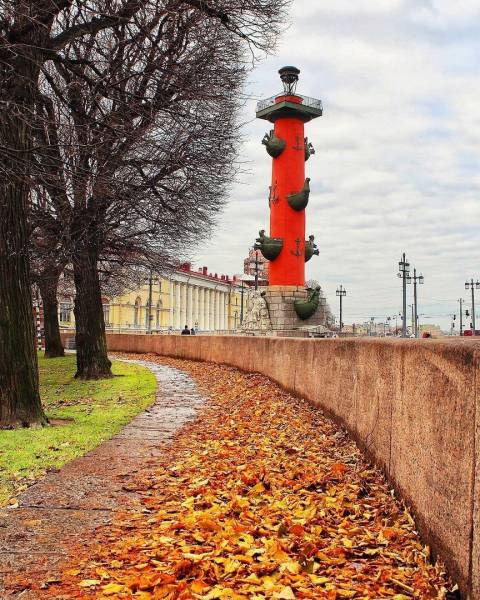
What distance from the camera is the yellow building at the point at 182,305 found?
95812 mm

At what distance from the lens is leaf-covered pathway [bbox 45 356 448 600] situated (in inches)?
146

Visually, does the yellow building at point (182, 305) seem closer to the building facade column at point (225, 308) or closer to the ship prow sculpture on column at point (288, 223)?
the building facade column at point (225, 308)

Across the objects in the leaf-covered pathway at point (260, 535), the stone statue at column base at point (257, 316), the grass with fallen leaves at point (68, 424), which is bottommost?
the grass with fallen leaves at point (68, 424)

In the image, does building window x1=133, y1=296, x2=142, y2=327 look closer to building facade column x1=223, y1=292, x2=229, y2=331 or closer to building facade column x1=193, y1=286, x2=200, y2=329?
building facade column x1=193, y1=286, x2=200, y2=329

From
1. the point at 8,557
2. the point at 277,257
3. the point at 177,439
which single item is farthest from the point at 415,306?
the point at 8,557

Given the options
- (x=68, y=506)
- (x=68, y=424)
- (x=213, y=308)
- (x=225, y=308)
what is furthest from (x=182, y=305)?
(x=68, y=506)

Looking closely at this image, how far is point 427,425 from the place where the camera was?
174 inches

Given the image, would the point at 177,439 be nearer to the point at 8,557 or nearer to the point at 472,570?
the point at 8,557

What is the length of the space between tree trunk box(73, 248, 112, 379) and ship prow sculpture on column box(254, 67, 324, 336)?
22031 millimetres

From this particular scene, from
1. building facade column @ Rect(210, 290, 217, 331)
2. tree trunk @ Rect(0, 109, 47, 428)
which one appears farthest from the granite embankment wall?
building facade column @ Rect(210, 290, 217, 331)

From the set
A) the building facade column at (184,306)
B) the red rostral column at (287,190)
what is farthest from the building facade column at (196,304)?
the red rostral column at (287,190)

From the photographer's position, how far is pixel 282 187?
41.0 m

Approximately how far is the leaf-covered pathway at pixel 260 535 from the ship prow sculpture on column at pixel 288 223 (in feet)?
109

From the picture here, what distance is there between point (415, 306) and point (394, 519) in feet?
212
